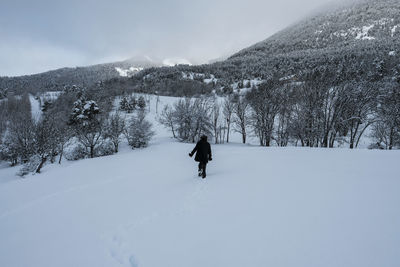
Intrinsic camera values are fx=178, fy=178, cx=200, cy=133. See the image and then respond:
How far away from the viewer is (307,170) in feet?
22.2

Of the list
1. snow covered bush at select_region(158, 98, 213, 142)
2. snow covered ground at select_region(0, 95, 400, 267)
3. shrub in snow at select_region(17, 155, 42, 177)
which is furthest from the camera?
snow covered bush at select_region(158, 98, 213, 142)

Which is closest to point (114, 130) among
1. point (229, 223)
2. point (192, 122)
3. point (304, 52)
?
point (192, 122)

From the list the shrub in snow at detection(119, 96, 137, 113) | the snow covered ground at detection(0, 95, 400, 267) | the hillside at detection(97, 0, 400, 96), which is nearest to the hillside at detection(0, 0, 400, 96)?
the hillside at detection(97, 0, 400, 96)

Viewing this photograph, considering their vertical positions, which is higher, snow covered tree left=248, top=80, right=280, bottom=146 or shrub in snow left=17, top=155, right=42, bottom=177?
snow covered tree left=248, top=80, right=280, bottom=146

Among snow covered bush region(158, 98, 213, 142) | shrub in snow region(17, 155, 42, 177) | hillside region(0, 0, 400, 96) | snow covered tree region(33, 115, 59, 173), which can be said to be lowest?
shrub in snow region(17, 155, 42, 177)

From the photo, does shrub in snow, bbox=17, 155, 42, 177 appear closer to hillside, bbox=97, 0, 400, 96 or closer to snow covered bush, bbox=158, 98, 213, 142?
snow covered bush, bbox=158, 98, 213, 142

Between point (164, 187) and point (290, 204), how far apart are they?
15.0ft

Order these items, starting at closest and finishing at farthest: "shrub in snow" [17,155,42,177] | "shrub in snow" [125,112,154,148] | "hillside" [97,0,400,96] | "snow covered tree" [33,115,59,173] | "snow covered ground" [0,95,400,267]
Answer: "snow covered ground" [0,95,400,267]
"shrub in snow" [17,155,42,177]
"snow covered tree" [33,115,59,173]
"shrub in snow" [125,112,154,148]
"hillside" [97,0,400,96]

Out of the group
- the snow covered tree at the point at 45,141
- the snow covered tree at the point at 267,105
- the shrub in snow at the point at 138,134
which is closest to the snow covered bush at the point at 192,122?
the shrub in snow at the point at 138,134

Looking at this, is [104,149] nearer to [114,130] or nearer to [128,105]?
[114,130]

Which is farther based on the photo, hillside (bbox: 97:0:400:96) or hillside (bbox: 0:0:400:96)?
hillside (bbox: 0:0:400:96)

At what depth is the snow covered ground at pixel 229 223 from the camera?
294cm

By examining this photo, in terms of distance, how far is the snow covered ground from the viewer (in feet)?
9.65

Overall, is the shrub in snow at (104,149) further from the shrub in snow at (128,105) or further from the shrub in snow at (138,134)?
the shrub in snow at (128,105)
